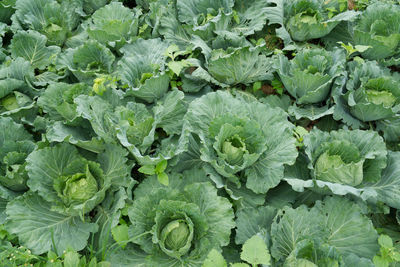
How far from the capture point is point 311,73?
3.77 m

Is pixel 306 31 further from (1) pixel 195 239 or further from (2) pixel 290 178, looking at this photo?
(1) pixel 195 239

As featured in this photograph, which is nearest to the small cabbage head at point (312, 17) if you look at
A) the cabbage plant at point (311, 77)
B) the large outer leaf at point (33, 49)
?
the cabbage plant at point (311, 77)

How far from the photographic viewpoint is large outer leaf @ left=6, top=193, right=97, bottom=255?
9.61 feet

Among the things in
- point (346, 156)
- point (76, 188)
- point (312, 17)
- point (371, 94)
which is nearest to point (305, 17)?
point (312, 17)

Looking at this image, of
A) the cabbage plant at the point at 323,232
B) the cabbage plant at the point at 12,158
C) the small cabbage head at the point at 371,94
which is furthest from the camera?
the small cabbage head at the point at 371,94

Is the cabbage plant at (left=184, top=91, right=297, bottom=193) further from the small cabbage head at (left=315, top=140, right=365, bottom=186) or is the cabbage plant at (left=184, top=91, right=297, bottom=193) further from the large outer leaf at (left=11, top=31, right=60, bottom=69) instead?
the large outer leaf at (left=11, top=31, right=60, bottom=69)

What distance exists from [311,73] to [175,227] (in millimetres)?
2275

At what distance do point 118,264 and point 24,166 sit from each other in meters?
1.27

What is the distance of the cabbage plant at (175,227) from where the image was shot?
271cm

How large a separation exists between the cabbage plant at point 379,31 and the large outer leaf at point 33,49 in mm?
3820

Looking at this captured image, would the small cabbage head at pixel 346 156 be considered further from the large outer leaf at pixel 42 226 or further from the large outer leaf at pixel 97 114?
the large outer leaf at pixel 42 226

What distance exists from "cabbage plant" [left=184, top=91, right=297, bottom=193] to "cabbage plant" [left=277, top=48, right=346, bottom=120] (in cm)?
59

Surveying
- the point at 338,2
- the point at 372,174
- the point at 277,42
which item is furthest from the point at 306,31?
the point at 372,174

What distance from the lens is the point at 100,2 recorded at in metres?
4.96
